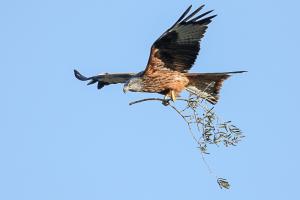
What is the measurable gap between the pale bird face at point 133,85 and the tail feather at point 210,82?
0.66 m

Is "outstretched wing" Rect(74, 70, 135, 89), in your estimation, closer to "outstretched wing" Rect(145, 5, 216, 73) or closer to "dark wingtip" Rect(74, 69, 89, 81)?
"dark wingtip" Rect(74, 69, 89, 81)

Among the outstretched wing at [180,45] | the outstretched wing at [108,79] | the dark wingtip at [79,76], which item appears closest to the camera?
the outstretched wing at [180,45]

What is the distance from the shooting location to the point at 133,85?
28.7 feet

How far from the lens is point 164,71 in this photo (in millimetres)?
8938

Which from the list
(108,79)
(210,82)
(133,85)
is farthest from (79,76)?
(210,82)

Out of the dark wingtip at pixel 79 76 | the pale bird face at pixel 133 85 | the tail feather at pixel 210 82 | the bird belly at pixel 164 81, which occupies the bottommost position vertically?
the tail feather at pixel 210 82

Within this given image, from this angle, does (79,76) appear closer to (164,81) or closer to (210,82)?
(164,81)

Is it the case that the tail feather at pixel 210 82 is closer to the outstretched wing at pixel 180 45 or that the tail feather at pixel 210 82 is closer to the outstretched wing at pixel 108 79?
the outstretched wing at pixel 180 45

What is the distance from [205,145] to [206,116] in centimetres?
33

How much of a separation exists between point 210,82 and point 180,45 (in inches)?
27.2

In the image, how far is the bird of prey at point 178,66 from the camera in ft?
27.7

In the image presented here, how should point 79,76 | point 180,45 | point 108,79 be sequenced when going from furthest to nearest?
point 79,76, point 108,79, point 180,45

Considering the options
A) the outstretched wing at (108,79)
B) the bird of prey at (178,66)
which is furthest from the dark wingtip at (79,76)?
the bird of prey at (178,66)

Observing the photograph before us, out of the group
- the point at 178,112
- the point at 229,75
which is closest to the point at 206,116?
the point at 178,112
